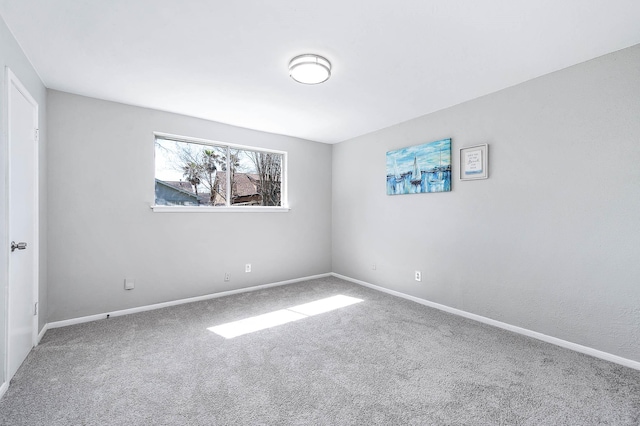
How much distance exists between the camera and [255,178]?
14.7ft

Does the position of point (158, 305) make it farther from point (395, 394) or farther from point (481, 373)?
point (481, 373)

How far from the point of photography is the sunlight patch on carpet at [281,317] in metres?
2.87

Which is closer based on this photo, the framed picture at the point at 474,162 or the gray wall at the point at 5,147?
the gray wall at the point at 5,147

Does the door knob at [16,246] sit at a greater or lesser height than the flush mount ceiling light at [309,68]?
lesser

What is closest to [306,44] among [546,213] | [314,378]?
[314,378]

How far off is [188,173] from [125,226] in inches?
39.4

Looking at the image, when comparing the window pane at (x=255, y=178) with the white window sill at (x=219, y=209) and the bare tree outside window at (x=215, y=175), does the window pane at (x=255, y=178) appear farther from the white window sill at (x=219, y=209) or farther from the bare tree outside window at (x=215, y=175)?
the white window sill at (x=219, y=209)

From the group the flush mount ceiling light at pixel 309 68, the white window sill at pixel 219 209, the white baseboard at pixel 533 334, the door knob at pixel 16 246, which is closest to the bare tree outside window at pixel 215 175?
the white window sill at pixel 219 209

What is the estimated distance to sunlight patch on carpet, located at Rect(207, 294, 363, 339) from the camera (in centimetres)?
287

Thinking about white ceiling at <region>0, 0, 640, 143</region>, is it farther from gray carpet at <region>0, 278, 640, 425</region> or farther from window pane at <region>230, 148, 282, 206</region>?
gray carpet at <region>0, 278, 640, 425</region>

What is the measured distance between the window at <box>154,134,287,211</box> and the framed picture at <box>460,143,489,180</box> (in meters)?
2.65

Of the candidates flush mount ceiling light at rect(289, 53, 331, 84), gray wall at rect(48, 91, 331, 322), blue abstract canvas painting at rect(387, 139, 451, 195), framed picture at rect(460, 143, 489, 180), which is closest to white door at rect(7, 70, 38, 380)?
gray wall at rect(48, 91, 331, 322)

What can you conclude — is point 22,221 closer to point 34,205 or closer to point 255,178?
point 34,205

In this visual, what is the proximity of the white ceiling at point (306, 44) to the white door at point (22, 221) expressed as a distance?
48 cm
